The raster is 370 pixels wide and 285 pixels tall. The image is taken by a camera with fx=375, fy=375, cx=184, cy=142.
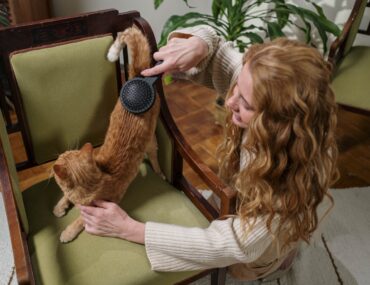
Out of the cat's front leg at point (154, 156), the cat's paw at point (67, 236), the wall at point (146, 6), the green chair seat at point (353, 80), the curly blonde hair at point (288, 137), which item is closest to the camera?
the curly blonde hair at point (288, 137)

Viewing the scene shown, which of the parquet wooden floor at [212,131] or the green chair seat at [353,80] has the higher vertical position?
the green chair seat at [353,80]

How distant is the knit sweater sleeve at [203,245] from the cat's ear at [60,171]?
0.80 feet

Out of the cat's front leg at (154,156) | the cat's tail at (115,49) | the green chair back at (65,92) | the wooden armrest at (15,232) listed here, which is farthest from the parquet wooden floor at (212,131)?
the wooden armrest at (15,232)

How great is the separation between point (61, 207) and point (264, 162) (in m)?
0.61

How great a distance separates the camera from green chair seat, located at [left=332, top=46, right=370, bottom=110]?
5.20 feet

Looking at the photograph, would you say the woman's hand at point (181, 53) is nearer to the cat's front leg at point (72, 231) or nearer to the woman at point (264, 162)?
the woman at point (264, 162)

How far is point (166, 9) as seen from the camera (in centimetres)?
233

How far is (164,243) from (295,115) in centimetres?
44

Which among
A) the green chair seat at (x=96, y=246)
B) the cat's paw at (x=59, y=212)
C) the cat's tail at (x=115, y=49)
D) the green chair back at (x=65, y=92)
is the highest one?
the cat's tail at (x=115, y=49)

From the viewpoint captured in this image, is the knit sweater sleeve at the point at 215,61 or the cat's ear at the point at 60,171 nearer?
the cat's ear at the point at 60,171

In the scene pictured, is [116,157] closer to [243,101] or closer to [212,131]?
[243,101]

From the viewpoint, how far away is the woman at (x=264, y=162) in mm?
764

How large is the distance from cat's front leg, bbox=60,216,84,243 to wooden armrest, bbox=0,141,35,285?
124 mm

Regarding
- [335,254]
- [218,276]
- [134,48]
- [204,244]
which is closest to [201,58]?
[134,48]
